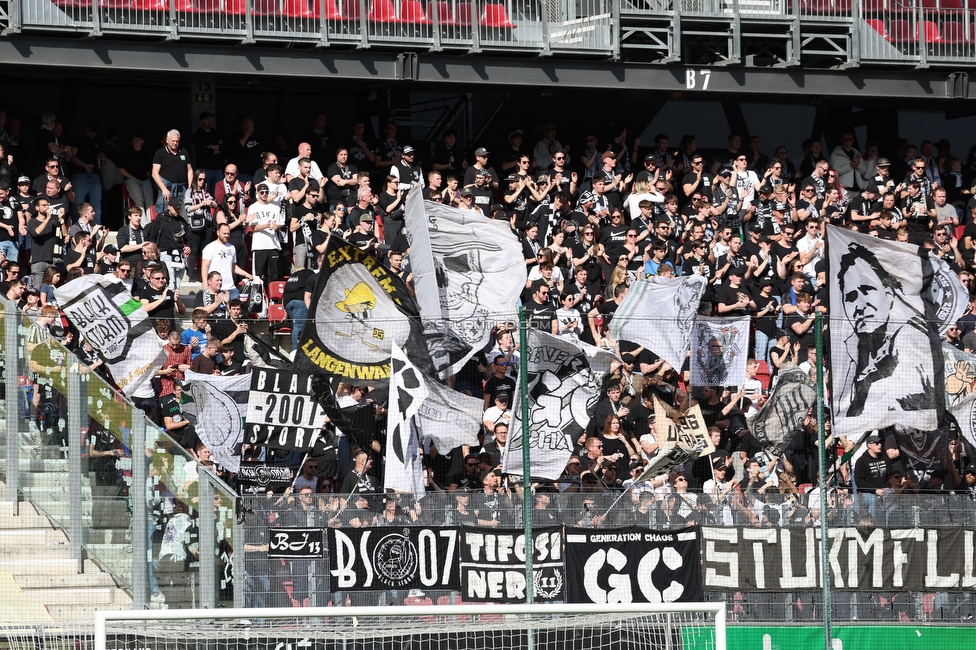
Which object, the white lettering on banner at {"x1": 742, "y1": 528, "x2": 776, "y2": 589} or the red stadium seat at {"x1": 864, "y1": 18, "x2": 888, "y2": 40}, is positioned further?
the red stadium seat at {"x1": 864, "y1": 18, "x2": 888, "y2": 40}

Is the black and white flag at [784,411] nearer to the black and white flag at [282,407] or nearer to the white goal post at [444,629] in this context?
the white goal post at [444,629]

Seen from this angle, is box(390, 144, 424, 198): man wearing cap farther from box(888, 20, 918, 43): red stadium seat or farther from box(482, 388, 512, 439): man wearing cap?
box(888, 20, 918, 43): red stadium seat

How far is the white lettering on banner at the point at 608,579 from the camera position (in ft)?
40.7

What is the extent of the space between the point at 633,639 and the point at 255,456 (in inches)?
139

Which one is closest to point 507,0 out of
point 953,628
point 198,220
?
point 198,220

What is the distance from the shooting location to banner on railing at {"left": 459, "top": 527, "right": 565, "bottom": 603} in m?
12.2

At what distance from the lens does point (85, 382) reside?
12258mm

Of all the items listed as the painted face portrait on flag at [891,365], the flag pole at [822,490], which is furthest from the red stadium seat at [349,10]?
the flag pole at [822,490]

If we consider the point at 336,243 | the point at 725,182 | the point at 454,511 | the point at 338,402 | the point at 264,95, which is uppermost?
the point at 264,95

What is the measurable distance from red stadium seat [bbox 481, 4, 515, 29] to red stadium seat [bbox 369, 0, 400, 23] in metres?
1.28

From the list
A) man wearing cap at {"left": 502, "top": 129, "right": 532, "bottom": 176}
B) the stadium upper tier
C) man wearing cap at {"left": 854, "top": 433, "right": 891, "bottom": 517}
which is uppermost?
the stadium upper tier

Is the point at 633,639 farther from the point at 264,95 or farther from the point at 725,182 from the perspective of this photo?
the point at 264,95

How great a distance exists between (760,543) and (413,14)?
36.2ft

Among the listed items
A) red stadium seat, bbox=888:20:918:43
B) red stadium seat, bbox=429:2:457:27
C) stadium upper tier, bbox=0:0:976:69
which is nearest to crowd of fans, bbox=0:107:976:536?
stadium upper tier, bbox=0:0:976:69
